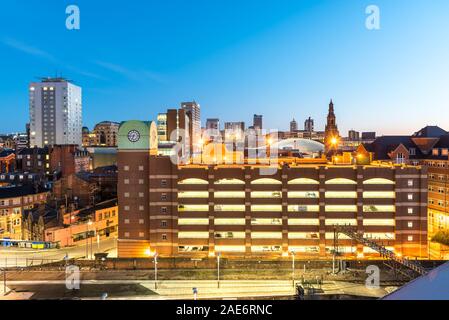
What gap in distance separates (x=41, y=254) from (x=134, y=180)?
12537 mm

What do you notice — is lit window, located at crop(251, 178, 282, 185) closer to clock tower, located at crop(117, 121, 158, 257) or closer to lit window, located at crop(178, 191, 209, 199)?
lit window, located at crop(178, 191, 209, 199)

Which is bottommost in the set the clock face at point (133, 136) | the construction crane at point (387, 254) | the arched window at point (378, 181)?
the construction crane at point (387, 254)

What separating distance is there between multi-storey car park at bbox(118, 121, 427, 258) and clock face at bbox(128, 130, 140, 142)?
115mm

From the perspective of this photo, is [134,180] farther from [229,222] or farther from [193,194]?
[229,222]

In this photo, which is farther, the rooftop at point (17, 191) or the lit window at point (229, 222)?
the rooftop at point (17, 191)

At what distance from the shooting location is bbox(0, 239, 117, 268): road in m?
36.4

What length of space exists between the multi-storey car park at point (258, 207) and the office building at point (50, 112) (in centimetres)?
9948

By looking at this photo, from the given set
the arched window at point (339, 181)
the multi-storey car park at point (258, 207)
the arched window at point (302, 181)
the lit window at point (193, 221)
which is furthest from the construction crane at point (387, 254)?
the lit window at point (193, 221)

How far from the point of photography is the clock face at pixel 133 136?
137 feet

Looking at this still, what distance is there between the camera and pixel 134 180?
4153cm

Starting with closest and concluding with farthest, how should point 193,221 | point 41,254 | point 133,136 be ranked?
point 41,254 → point 193,221 → point 133,136

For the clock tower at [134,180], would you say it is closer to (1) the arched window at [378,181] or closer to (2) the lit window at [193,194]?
(2) the lit window at [193,194]

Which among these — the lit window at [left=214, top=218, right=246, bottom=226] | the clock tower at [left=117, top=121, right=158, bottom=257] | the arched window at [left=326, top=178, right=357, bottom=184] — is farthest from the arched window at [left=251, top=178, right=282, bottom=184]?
the clock tower at [left=117, top=121, right=158, bottom=257]

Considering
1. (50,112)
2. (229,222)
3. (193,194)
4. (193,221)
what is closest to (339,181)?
(229,222)
